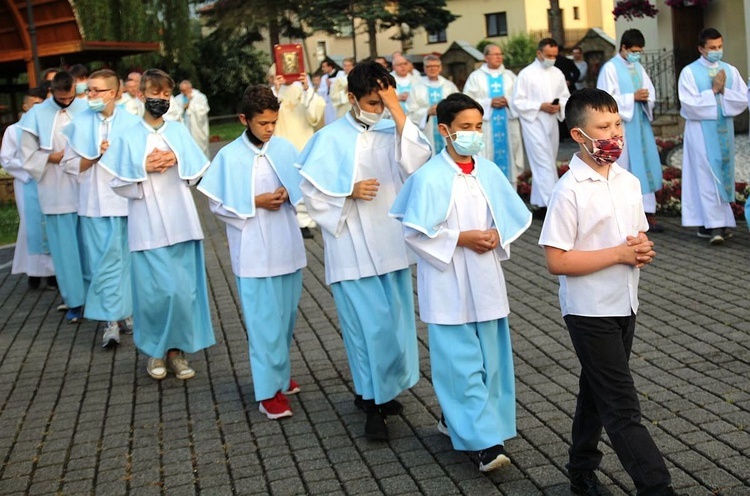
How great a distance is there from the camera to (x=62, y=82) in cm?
1031

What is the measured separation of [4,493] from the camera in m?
6.07

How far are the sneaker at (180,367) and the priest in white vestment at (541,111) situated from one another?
21.9 feet

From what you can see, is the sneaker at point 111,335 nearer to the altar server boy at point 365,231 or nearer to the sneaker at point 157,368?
the sneaker at point 157,368

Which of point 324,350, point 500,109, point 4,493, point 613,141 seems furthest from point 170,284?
point 500,109

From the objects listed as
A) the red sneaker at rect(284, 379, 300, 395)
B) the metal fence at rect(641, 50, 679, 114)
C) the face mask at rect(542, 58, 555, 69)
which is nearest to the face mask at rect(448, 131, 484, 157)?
the red sneaker at rect(284, 379, 300, 395)

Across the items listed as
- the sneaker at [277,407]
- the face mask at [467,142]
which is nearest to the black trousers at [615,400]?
the face mask at [467,142]

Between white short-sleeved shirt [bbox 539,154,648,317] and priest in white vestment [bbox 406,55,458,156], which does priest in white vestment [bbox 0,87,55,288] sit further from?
white short-sleeved shirt [bbox 539,154,648,317]

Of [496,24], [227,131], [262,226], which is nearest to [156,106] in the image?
[262,226]

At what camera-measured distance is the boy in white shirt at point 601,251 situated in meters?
4.89

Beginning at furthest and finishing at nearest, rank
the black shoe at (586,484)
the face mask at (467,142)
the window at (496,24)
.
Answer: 1. the window at (496,24)
2. the face mask at (467,142)
3. the black shoe at (586,484)

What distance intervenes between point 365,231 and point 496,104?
342 inches

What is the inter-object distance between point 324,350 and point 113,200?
2219mm

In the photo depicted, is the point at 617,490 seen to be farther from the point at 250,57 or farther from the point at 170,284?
the point at 250,57

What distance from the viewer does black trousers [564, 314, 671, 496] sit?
4789mm
